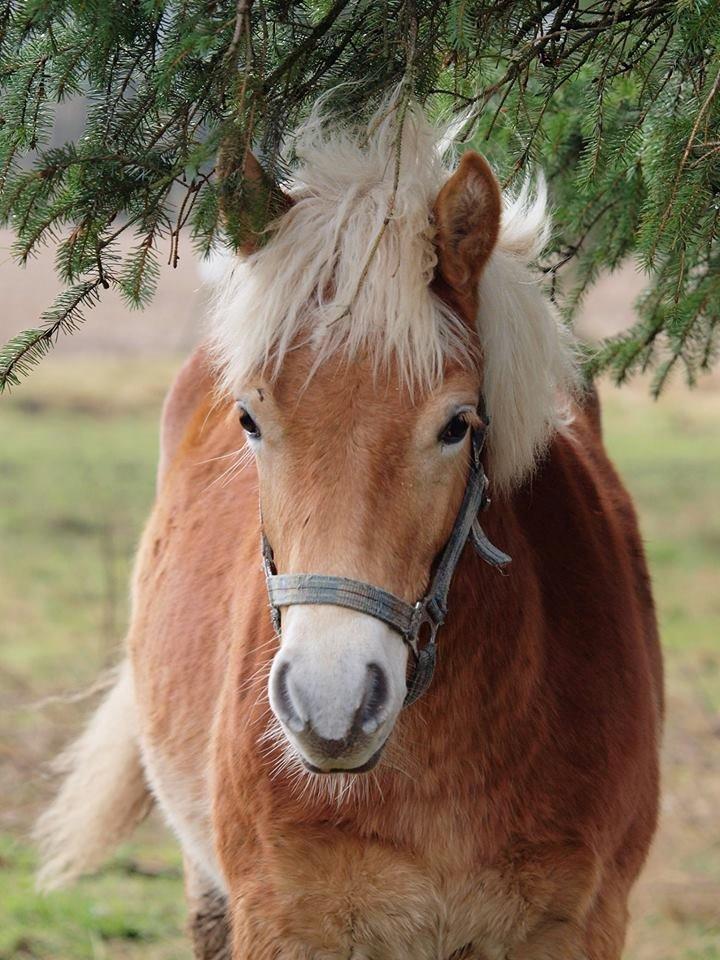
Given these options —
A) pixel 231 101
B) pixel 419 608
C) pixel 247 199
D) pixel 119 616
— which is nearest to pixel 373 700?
pixel 419 608

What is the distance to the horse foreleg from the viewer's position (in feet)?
11.7

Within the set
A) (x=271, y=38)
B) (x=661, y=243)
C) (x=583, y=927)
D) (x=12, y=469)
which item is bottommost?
(x=583, y=927)

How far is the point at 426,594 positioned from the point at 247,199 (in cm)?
79

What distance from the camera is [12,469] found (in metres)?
12.9

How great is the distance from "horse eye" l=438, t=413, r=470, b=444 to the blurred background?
0.86 m

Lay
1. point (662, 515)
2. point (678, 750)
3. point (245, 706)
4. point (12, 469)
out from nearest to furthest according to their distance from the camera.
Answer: point (245, 706), point (678, 750), point (662, 515), point (12, 469)

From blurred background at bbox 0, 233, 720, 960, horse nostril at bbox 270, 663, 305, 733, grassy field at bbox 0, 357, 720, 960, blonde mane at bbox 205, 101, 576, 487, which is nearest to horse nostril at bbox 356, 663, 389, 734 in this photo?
horse nostril at bbox 270, 663, 305, 733

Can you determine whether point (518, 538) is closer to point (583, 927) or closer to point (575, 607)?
point (575, 607)

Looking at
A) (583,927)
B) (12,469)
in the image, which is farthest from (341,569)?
(12,469)

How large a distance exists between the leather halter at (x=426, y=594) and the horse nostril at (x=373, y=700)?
0.10 metres

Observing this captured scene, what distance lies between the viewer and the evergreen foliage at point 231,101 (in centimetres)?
193

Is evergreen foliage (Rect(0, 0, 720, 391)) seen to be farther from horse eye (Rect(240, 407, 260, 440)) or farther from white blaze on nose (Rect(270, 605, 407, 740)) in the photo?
white blaze on nose (Rect(270, 605, 407, 740))

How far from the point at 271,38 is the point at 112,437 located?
12.7 m

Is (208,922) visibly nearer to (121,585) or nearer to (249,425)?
(249,425)
